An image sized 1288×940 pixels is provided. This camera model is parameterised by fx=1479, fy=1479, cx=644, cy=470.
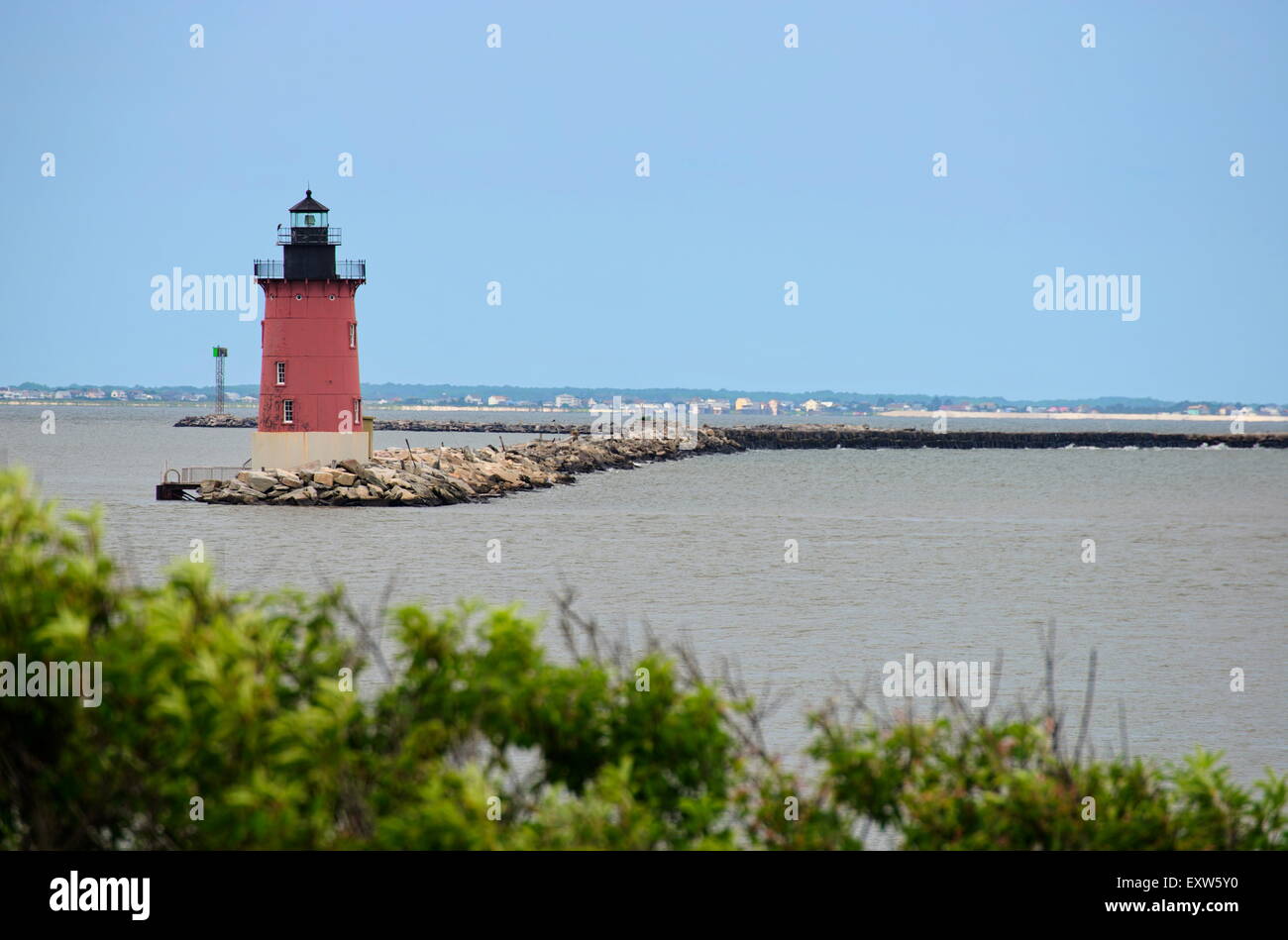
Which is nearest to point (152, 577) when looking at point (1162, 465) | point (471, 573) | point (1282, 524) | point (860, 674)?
point (471, 573)

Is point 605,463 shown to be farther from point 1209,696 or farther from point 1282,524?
point 1209,696

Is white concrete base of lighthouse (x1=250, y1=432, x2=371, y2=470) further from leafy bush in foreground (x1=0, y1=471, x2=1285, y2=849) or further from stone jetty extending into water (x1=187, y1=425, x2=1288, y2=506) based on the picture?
leafy bush in foreground (x1=0, y1=471, x2=1285, y2=849)

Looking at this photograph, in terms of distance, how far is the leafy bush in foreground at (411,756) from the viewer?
5.57 m

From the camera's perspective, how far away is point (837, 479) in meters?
75.1

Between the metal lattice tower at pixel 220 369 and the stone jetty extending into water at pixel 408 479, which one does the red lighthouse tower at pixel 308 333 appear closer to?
the stone jetty extending into water at pixel 408 479

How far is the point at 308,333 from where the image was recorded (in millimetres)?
42906

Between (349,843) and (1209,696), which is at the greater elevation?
(349,843)

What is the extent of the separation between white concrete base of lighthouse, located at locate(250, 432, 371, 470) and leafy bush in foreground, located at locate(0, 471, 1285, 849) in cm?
3869

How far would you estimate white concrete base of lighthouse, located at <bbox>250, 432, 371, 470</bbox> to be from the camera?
4522 cm

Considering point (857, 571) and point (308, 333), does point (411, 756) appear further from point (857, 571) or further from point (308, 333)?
point (308, 333)

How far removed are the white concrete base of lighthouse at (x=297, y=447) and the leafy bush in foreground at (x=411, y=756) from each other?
3869cm

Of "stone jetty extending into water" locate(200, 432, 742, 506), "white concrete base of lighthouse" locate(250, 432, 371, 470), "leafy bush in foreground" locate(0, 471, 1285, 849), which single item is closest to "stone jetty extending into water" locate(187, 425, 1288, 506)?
"stone jetty extending into water" locate(200, 432, 742, 506)

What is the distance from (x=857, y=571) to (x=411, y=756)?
92.2ft
